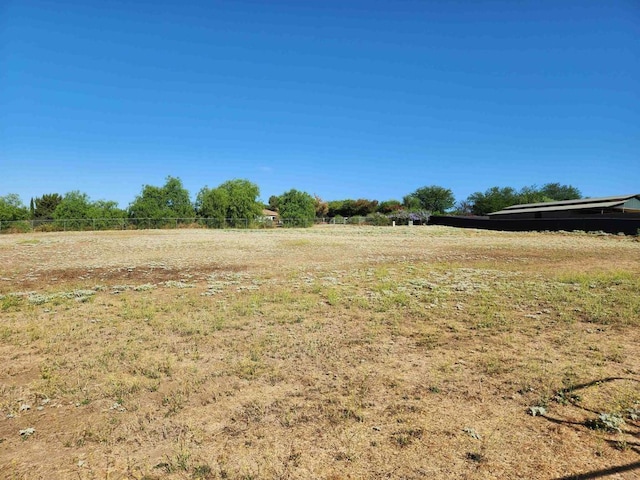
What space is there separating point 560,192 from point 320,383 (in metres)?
122

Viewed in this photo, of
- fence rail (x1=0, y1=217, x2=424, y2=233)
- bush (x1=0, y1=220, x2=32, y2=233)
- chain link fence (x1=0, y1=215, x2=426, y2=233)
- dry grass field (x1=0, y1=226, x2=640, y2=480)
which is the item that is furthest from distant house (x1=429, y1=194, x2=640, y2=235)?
bush (x1=0, y1=220, x2=32, y2=233)

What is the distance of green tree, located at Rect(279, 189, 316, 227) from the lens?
67.4 m

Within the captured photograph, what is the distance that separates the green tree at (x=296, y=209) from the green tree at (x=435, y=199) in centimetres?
5013

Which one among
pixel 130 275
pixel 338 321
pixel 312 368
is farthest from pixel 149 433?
pixel 130 275

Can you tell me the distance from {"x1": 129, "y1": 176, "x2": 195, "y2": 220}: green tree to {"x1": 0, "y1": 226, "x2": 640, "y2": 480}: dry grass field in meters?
54.1

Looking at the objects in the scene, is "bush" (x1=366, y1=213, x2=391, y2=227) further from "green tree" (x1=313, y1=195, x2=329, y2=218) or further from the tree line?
"green tree" (x1=313, y1=195, x2=329, y2=218)

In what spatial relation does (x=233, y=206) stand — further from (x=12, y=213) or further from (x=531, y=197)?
(x=531, y=197)

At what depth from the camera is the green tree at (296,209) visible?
6744 centimetres

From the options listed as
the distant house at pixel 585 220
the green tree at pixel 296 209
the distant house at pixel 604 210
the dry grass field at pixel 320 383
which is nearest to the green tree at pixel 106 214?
the green tree at pixel 296 209

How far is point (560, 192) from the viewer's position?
336ft

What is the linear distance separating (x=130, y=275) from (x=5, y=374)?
334 inches

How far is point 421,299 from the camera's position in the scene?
938 centimetres

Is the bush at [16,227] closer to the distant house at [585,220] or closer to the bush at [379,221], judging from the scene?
the bush at [379,221]

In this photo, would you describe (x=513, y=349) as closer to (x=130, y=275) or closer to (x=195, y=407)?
(x=195, y=407)
